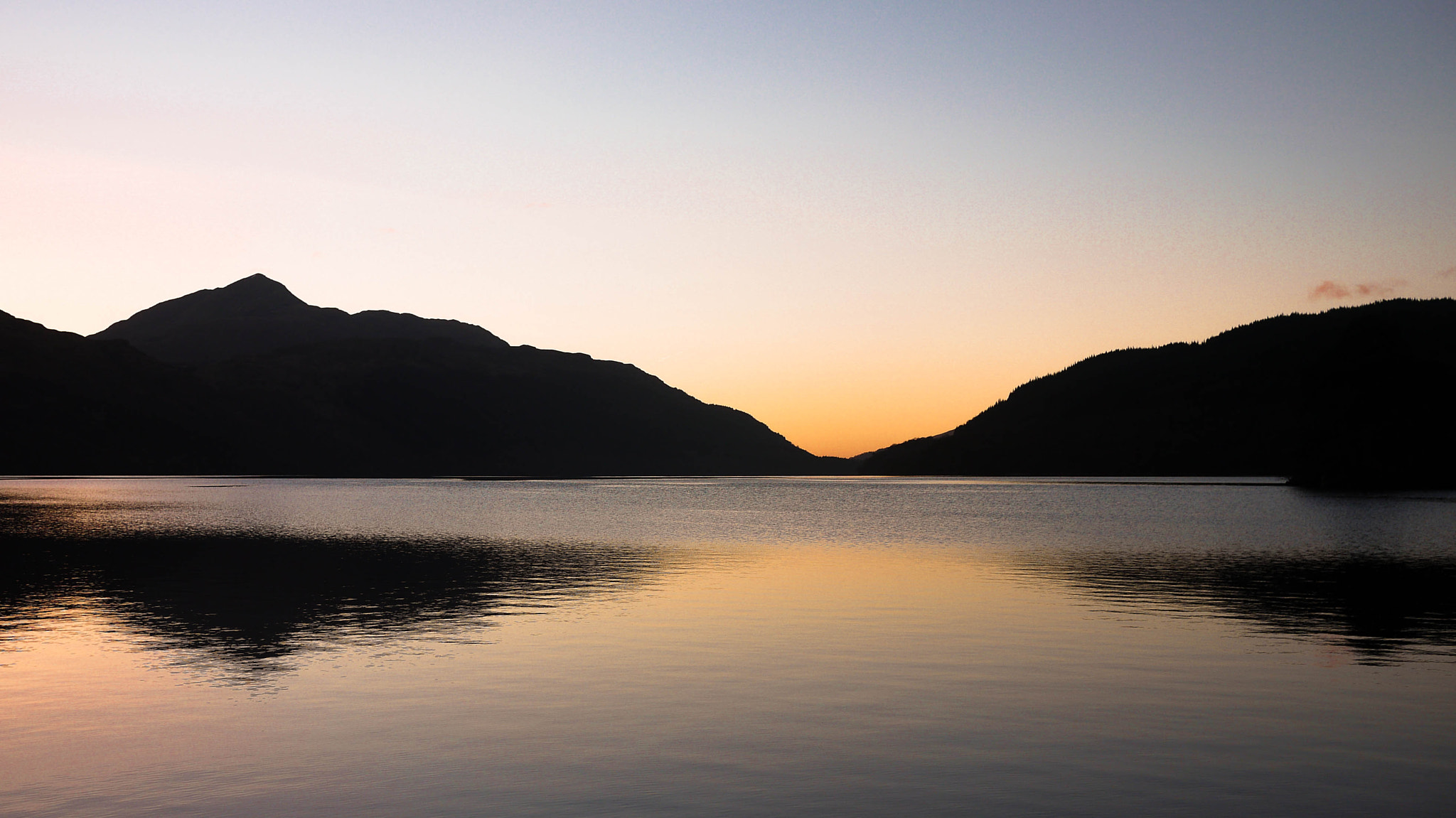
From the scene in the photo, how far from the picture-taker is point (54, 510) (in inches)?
4670

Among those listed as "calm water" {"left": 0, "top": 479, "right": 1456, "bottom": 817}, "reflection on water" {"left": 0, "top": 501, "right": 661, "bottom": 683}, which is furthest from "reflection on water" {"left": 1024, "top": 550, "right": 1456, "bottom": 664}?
"reflection on water" {"left": 0, "top": 501, "right": 661, "bottom": 683}

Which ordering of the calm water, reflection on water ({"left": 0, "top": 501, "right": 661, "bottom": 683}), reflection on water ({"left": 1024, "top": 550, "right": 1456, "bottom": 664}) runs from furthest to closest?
reflection on water ({"left": 1024, "top": 550, "right": 1456, "bottom": 664}) → reflection on water ({"left": 0, "top": 501, "right": 661, "bottom": 683}) → the calm water

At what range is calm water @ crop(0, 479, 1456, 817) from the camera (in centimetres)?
1650

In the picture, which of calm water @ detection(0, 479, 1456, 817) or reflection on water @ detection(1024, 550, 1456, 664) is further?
reflection on water @ detection(1024, 550, 1456, 664)

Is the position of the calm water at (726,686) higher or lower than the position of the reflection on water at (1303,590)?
lower

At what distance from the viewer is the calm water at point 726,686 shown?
650 inches

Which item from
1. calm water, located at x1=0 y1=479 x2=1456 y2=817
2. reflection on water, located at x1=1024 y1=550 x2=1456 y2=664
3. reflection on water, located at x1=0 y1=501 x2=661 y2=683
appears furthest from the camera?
reflection on water, located at x1=1024 y1=550 x2=1456 y2=664

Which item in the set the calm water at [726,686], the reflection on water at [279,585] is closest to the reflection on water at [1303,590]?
the calm water at [726,686]

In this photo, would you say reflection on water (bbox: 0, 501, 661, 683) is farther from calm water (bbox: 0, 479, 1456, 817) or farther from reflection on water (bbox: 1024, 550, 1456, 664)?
reflection on water (bbox: 1024, 550, 1456, 664)

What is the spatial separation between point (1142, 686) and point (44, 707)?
2339 centimetres

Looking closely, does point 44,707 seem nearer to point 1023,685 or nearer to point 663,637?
point 663,637

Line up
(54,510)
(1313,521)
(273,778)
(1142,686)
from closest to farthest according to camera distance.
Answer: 1. (273,778)
2. (1142,686)
3. (1313,521)
4. (54,510)

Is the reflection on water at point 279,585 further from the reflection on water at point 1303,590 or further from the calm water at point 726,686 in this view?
the reflection on water at point 1303,590

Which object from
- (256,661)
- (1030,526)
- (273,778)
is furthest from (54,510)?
(273,778)
